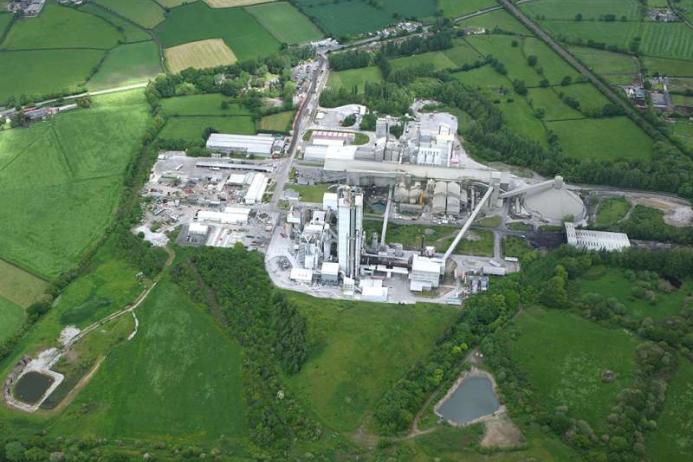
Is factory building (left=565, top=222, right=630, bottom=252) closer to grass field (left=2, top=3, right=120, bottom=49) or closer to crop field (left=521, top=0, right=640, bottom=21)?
crop field (left=521, top=0, right=640, bottom=21)

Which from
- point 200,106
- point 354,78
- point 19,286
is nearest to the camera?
point 19,286

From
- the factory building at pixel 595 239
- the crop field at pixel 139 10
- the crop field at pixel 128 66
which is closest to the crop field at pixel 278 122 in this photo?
the crop field at pixel 128 66

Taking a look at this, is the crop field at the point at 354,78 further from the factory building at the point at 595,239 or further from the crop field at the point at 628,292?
the crop field at the point at 628,292

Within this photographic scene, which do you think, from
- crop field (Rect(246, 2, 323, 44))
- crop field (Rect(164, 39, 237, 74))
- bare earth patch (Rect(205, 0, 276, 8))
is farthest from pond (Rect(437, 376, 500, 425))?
bare earth patch (Rect(205, 0, 276, 8))

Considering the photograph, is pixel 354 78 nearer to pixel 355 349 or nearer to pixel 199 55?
pixel 199 55

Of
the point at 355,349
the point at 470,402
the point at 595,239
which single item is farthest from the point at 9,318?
the point at 595,239

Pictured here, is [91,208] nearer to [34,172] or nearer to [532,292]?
[34,172]
